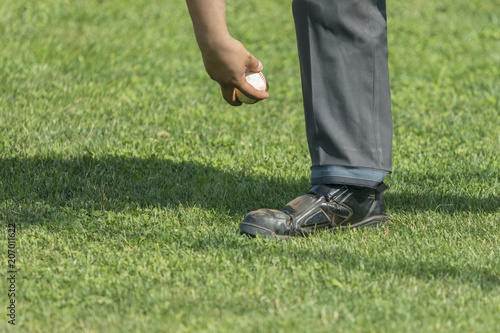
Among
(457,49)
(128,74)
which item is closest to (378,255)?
(128,74)

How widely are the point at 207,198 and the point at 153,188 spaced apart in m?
0.33

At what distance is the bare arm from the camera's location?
2.53 m

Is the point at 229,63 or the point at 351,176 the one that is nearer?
the point at 229,63

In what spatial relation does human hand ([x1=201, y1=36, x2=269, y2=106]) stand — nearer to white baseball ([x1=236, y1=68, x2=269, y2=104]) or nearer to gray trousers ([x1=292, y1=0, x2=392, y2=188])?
white baseball ([x1=236, y1=68, x2=269, y2=104])

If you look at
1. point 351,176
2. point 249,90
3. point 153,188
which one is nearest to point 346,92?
point 351,176

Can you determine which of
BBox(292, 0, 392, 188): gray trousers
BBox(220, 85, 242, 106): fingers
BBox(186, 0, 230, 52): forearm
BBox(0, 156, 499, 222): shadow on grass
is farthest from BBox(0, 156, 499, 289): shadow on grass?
BBox(186, 0, 230, 52): forearm

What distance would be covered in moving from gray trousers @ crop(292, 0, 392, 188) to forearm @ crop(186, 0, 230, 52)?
58 centimetres

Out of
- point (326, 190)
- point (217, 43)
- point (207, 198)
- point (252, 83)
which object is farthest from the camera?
point (207, 198)

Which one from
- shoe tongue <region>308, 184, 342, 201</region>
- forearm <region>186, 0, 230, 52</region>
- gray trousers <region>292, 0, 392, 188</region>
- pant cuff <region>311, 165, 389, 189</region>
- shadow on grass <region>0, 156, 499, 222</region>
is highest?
forearm <region>186, 0, 230, 52</region>

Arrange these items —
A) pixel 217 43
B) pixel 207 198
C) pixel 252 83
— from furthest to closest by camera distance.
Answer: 1. pixel 207 198
2. pixel 252 83
3. pixel 217 43

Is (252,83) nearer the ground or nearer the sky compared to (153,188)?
nearer the sky

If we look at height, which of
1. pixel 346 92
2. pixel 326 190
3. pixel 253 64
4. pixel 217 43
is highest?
pixel 217 43

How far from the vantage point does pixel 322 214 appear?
2953mm

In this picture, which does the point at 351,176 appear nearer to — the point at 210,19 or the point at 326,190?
the point at 326,190
